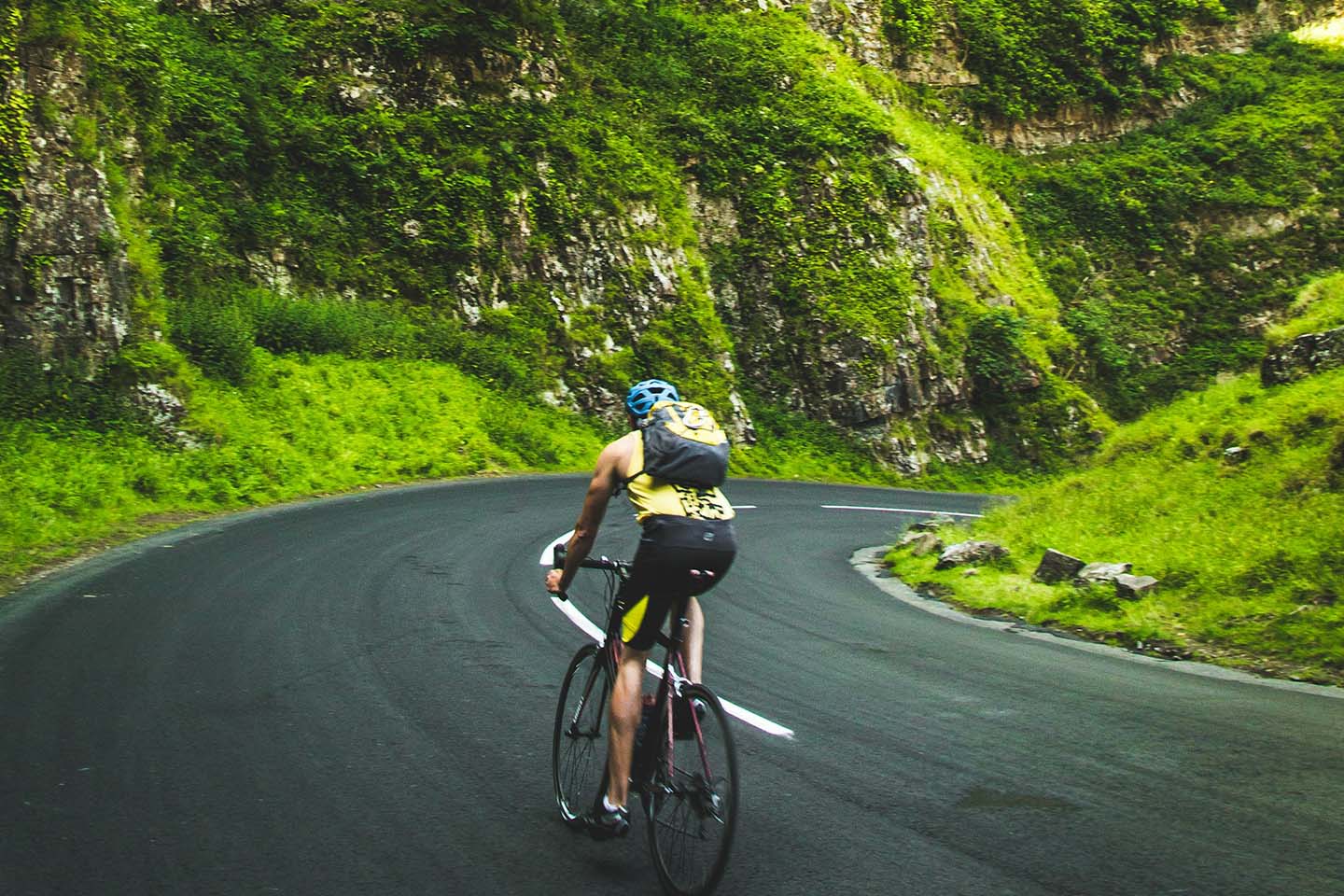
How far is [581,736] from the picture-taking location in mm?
4605

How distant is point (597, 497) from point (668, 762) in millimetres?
1182

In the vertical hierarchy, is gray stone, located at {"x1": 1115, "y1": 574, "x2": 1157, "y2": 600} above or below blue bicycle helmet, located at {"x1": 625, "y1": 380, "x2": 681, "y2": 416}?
below

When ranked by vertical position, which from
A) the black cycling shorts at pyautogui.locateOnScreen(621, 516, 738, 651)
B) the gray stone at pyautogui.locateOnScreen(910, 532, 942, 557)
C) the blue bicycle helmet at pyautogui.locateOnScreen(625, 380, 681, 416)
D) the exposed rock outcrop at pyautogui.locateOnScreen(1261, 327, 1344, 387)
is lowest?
the gray stone at pyautogui.locateOnScreen(910, 532, 942, 557)

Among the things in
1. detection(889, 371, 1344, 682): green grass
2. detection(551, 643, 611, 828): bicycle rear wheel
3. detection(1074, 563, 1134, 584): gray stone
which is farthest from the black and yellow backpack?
detection(1074, 563, 1134, 584): gray stone

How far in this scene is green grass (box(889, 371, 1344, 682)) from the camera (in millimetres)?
8445

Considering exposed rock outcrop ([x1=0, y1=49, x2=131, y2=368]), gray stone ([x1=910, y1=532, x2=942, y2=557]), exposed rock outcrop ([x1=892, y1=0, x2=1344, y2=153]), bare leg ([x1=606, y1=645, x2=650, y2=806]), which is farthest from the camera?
exposed rock outcrop ([x1=892, y1=0, x2=1344, y2=153])

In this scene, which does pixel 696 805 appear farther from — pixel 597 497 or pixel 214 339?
pixel 214 339

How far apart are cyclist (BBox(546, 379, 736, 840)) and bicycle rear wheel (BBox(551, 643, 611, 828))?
23 centimetres

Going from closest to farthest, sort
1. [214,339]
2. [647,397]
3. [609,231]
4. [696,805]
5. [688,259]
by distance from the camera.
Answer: [696,805] → [647,397] → [214,339] → [609,231] → [688,259]

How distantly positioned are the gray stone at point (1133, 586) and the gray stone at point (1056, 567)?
29.0 inches

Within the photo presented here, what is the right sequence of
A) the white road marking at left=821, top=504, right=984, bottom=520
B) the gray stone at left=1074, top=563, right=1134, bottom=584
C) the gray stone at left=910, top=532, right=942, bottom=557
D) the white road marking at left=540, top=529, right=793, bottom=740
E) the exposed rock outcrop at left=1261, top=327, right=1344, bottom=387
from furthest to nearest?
the white road marking at left=821, top=504, right=984, bottom=520 → the exposed rock outcrop at left=1261, top=327, right=1344, bottom=387 → the gray stone at left=910, top=532, right=942, bottom=557 → the gray stone at left=1074, top=563, right=1134, bottom=584 → the white road marking at left=540, top=529, right=793, bottom=740

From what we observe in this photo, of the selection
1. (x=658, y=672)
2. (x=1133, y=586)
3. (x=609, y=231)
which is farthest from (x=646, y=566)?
(x=609, y=231)

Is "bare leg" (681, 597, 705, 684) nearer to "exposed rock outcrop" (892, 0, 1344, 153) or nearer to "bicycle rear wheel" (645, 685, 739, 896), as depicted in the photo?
→ "bicycle rear wheel" (645, 685, 739, 896)

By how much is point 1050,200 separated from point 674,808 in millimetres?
40328
